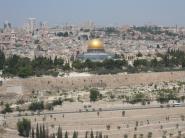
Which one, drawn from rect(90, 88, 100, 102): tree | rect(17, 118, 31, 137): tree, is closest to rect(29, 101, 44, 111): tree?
rect(90, 88, 100, 102): tree

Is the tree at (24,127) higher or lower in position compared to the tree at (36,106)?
higher

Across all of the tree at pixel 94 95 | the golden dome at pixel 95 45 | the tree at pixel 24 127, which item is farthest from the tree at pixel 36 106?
the golden dome at pixel 95 45

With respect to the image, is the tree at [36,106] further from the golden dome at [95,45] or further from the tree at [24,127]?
the golden dome at [95,45]

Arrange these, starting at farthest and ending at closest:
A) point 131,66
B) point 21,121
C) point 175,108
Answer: point 131,66 < point 175,108 < point 21,121

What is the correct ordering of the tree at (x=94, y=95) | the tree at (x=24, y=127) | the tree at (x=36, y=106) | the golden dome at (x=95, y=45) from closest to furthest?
the tree at (x=24, y=127) → the tree at (x=36, y=106) → the tree at (x=94, y=95) → the golden dome at (x=95, y=45)

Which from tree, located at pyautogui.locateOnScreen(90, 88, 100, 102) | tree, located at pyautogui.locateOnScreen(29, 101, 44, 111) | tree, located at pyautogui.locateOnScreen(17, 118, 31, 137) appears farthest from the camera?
tree, located at pyautogui.locateOnScreen(90, 88, 100, 102)

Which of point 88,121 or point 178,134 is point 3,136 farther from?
point 178,134

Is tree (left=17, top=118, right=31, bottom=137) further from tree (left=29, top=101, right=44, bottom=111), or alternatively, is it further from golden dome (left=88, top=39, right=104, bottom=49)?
golden dome (left=88, top=39, right=104, bottom=49)

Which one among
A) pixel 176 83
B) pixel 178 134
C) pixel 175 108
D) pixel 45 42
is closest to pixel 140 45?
pixel 45 42
